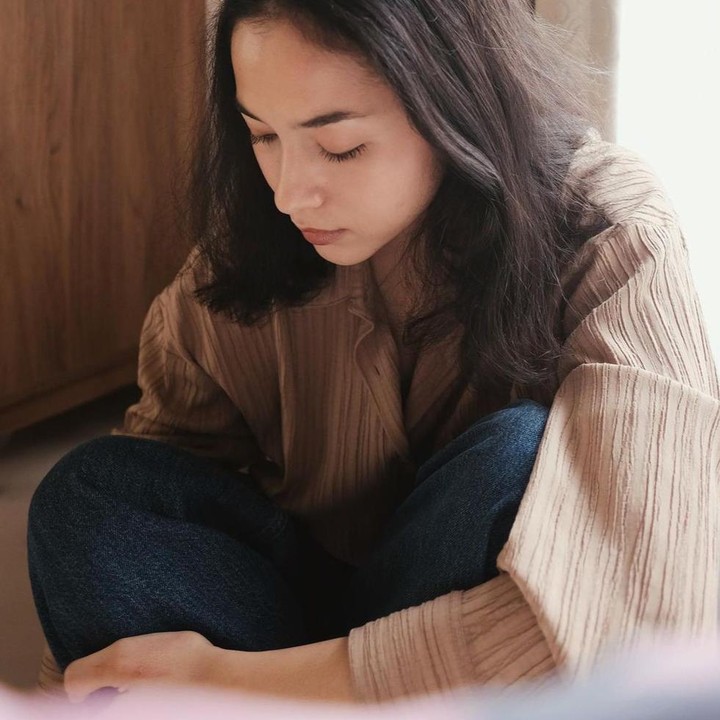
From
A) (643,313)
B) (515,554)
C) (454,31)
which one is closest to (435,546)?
(515,554)

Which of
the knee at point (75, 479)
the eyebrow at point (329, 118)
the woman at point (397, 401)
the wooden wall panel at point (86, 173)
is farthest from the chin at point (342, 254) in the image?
the wooden wall panel at point (86, 173)

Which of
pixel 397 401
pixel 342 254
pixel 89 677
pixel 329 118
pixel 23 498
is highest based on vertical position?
pixel 329 118

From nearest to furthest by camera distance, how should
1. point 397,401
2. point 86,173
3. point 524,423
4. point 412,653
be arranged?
point 412,653, point 524,423, point 397,401, point 86,173

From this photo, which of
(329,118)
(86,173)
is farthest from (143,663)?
(86,173)

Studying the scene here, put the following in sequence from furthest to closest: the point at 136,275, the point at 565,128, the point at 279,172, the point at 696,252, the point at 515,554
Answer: the point at 136,275, the point at 696,252, the point at 565,128, the point at 279,172, the point at 515,554

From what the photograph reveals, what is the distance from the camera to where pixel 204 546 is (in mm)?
796

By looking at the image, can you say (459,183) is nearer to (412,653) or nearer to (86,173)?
(412,653)

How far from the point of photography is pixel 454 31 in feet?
2.35

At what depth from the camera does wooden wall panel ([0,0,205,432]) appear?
119 centimetres

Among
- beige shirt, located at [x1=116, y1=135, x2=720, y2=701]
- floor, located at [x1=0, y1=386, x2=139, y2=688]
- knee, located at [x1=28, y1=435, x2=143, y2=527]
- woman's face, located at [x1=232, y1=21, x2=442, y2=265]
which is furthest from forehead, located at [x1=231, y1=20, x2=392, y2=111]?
floor, located at [x1=0, y1=386, x2=139, y2=688]

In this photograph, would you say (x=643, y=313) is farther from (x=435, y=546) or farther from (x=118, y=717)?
(x=118, y=717)

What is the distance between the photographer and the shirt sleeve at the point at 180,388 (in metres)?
0.93

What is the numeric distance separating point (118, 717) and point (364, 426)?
0.32m

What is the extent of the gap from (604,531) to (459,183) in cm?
30
